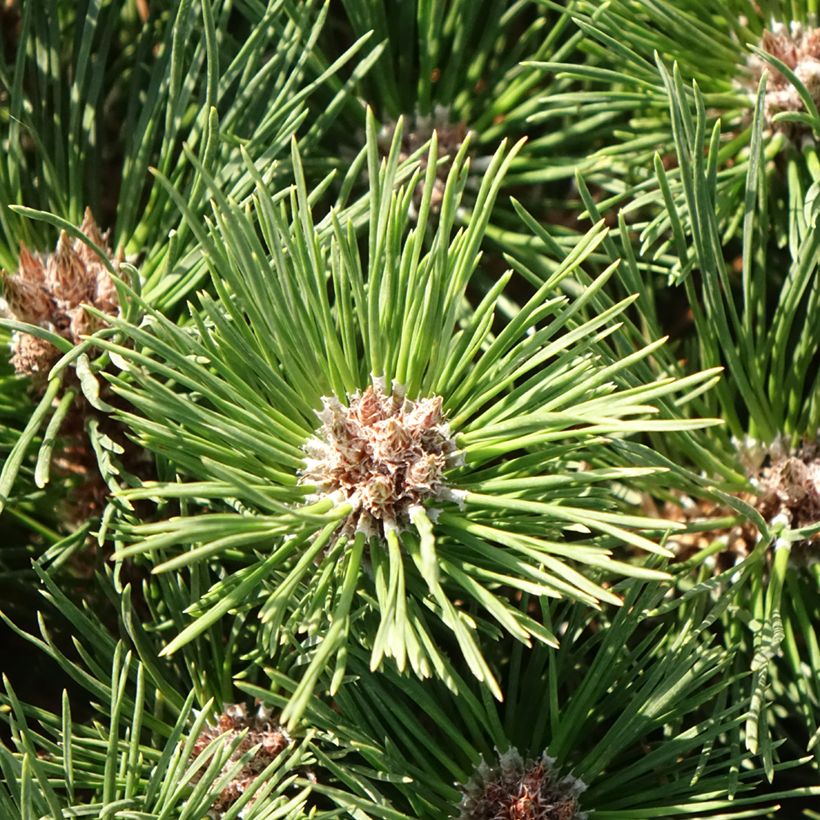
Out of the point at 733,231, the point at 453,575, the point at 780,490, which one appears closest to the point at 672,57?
the point at 733,231

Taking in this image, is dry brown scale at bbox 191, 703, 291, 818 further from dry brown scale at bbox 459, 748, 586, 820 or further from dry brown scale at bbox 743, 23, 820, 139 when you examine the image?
dry brown scale at bbox 743, 23, 820, 139

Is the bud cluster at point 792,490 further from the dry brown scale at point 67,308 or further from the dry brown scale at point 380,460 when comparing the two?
the dry brown scale at point 67,308

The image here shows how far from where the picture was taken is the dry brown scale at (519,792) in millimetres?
670

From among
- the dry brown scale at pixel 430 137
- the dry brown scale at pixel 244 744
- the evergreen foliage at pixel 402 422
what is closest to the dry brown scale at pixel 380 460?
the evergreen foliage at pixel 402 422

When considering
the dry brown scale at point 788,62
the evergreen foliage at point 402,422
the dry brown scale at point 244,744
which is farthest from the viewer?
the dry brown scale at point 788,62

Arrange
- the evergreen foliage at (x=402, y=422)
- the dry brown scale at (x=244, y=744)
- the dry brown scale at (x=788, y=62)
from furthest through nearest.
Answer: the dry brown scale at (x=788, y=62) < the dry brown scale at (x=244, y=744) < the evergreen foliage at (x=402, y=422)

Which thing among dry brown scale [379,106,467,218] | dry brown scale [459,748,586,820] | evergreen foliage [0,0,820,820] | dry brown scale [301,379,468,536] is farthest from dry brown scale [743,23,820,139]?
dry brown scale [459,748,586,820]

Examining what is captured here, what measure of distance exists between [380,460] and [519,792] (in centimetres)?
23

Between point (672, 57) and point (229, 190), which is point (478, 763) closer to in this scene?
point (229, 190)

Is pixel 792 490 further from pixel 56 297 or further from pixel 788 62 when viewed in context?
pixel 56 297

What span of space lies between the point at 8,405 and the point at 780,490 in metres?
0.54

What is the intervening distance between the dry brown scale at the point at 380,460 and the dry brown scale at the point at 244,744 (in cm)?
18

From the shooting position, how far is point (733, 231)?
80 cm

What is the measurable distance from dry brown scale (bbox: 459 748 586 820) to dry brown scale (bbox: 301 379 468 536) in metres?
0.19
